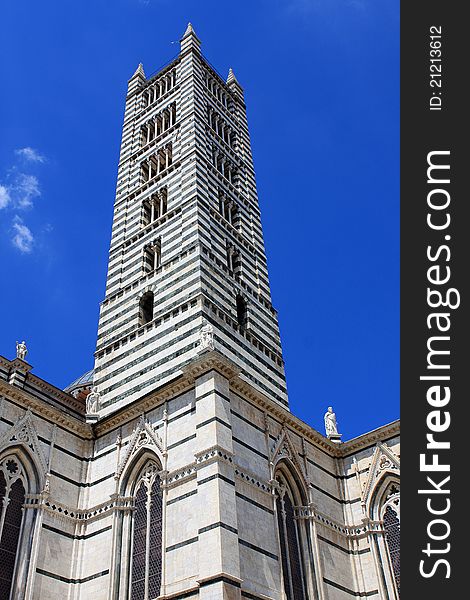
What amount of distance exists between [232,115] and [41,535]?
84.7 ft

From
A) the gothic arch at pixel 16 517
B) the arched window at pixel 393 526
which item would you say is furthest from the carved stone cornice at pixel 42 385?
the arched window at pixel 393 526

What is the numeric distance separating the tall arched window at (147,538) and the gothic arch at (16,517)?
9.01ft

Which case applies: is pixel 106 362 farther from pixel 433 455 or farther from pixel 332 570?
pixel 433 455

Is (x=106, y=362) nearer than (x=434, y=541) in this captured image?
No

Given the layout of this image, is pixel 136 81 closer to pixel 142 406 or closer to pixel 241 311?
pixel 241 311

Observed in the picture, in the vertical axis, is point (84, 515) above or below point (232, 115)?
below

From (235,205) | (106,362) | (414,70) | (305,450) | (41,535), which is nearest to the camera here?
(414,70)

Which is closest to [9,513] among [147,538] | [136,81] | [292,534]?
[147,538]

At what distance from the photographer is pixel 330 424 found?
943 inches

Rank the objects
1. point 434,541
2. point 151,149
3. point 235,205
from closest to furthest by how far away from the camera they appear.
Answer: point 434,541 < point 235,205 < point 151,149

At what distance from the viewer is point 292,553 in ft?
61.0

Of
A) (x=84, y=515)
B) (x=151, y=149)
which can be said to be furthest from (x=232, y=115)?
(x=84, y=515)

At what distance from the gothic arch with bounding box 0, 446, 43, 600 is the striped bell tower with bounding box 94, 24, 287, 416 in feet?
14.8

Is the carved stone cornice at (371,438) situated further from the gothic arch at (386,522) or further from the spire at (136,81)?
the spire at (136,81)
